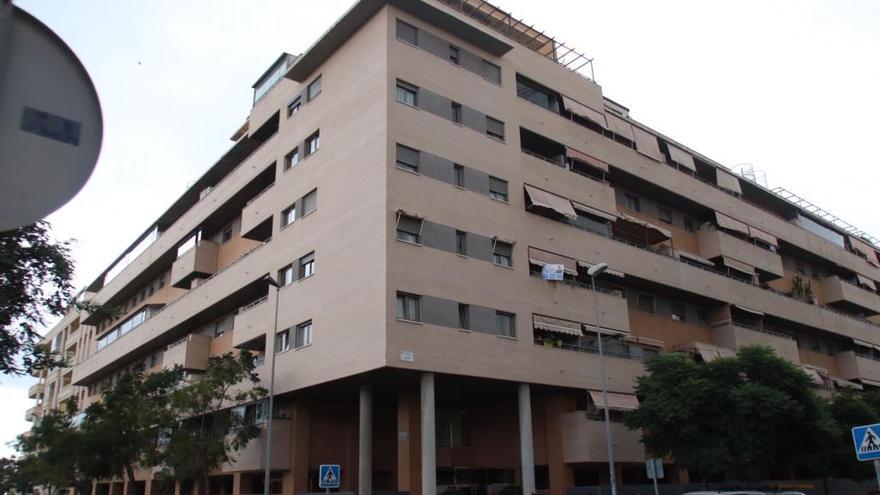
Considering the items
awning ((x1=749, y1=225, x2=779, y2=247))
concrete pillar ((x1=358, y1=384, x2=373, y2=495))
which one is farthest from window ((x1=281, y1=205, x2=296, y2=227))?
awning ((x1=749, y1=225, x2=779, y2=247))

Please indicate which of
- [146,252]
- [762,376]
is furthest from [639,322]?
[146,252]

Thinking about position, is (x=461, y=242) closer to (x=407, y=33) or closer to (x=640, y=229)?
(x=407, y=33)

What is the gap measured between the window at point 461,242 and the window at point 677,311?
16.0m

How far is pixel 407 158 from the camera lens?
29.6 metres

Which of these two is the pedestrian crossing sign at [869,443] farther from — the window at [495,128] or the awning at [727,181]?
the awning at [727,181]

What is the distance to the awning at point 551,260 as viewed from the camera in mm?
32094

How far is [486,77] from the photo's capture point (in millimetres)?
33969

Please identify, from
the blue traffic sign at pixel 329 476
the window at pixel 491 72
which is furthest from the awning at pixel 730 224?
the blue traffic sign at pixel 329 476

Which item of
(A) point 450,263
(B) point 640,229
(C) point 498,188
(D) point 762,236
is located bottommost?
(A) point 450,263

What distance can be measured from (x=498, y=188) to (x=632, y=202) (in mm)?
12553

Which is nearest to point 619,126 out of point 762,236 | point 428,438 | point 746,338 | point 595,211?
point 595,211

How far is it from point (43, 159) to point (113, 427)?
105 feet

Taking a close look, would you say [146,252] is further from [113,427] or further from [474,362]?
[474,362]

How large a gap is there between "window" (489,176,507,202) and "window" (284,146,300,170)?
9759mm
